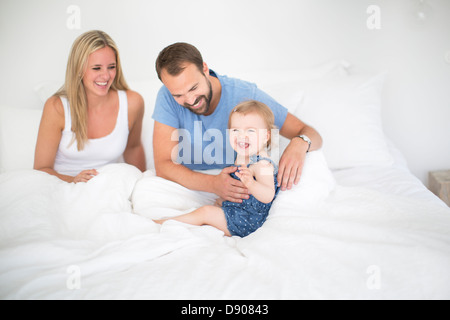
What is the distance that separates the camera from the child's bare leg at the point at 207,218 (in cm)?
129

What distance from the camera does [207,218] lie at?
4.33 feet

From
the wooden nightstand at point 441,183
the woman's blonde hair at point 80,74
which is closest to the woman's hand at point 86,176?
the woman's blonde hair at point 80,74

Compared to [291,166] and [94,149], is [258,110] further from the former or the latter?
[94,149]

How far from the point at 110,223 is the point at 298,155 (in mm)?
747

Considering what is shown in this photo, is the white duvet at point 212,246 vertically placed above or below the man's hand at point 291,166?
below

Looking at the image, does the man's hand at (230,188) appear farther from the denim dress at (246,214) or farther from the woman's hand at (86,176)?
the woman's hand at (86,176)

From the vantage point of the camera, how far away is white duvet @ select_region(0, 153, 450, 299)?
2.88ft

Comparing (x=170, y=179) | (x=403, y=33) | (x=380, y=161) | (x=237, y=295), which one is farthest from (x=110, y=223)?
(x=403, y=33)

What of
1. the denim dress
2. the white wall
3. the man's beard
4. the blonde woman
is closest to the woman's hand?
the blonde woman

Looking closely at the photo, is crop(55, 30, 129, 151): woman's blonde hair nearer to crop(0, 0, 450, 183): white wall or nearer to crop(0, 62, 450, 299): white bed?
crop(0, 62, 450, 299): white bed

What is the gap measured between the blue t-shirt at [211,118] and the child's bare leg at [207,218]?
15.7 inches

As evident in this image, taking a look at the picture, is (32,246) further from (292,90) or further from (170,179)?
(292,90)

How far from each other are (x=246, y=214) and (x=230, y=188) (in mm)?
116

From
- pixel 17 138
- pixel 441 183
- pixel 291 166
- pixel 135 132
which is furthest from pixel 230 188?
pixel 441 183
